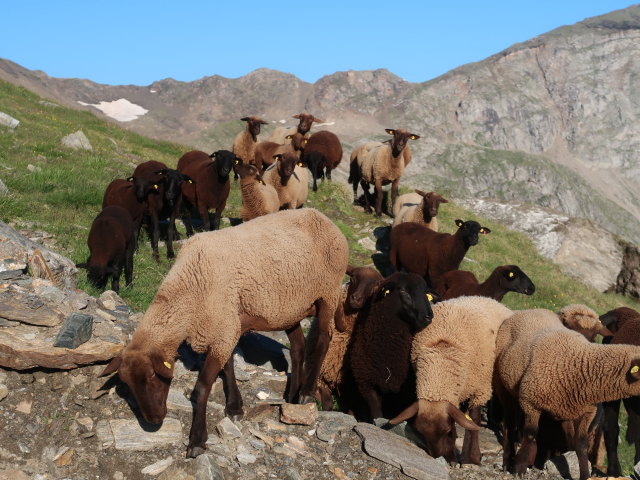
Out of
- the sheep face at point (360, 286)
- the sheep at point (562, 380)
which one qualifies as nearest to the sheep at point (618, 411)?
the sheep at point (562, 380)

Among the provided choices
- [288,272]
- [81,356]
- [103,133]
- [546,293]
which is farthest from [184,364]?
[103,133]

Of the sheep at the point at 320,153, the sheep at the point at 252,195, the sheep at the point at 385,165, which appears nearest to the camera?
the sheep at the point at 252,195

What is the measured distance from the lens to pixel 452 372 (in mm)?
7453

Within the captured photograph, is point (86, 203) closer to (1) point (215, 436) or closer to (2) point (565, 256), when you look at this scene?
(1) point (215, 436)

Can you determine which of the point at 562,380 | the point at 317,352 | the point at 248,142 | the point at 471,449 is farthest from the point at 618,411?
the point at 248,142

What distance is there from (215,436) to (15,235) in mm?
4689

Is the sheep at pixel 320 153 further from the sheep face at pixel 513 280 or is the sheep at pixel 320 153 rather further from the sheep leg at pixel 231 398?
the sheep leg at pixel 231 398

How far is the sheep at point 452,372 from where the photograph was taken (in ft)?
23.2

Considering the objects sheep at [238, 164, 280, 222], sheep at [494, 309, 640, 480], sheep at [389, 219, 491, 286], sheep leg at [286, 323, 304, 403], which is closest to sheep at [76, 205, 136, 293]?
sheep at [238, 164, 280, 222]

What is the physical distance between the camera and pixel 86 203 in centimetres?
1365

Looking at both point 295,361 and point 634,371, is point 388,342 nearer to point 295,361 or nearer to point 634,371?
point 295,361

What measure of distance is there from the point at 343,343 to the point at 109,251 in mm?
4471

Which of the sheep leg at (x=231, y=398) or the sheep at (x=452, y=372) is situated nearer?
the sheep leg at (x=231, y=398)

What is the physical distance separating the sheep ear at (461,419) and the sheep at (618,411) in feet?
6.87
